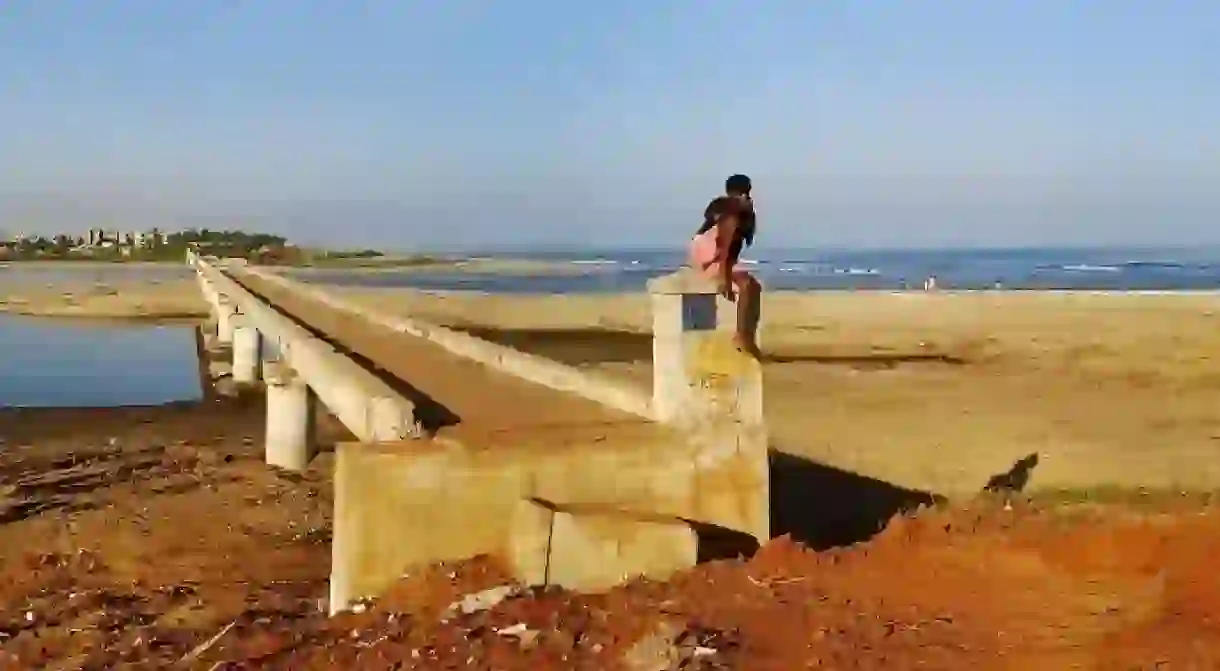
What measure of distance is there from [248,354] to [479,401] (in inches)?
576

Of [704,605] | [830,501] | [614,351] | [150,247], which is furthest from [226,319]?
[150,247]

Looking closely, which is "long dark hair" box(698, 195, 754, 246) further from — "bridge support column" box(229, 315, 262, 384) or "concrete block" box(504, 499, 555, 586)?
"bridge support column" box(229, 315, 262, 384)

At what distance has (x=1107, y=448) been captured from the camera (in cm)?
1408

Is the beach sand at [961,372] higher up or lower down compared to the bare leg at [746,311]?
lower down

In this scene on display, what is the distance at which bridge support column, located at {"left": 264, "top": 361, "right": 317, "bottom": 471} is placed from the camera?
48.6ft

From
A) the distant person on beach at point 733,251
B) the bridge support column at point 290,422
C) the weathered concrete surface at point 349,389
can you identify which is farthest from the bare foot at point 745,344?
the bridge support column at point 290,422

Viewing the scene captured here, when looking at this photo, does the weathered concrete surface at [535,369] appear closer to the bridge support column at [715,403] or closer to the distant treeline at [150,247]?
the bridge support column at [715,403]

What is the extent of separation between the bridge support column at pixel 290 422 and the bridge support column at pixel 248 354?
9.42 m

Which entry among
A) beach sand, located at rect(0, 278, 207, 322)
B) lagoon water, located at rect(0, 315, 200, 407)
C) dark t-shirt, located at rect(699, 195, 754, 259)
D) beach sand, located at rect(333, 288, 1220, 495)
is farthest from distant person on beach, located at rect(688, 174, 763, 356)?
beach sand, located at rect(0, 278, 207, 322)

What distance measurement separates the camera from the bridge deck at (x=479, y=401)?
7246mm

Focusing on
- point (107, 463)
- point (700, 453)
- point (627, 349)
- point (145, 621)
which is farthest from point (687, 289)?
point (627, 349)

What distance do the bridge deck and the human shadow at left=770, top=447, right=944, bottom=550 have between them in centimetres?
196

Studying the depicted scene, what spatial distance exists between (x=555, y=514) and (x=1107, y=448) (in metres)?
9.43

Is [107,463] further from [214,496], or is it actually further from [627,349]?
[627,349]
